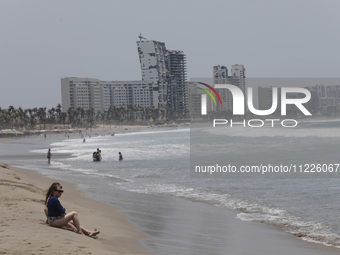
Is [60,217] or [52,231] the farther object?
[60,217]

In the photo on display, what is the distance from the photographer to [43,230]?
771 cm

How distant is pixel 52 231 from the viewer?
25.1 ft

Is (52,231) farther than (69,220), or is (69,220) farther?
(69,220)

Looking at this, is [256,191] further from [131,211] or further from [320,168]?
[320,168]

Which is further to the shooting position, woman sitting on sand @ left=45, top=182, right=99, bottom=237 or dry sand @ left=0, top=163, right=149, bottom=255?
woman sitting on sand @ left=45, top=182, right=99, bottom=237

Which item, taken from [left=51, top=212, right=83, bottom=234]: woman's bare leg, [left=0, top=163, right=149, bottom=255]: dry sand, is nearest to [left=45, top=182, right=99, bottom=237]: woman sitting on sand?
[left=51, top=212, right=83, bottom=234]: woman's bare leg

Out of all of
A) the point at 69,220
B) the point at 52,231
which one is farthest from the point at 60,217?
the point at 52,231

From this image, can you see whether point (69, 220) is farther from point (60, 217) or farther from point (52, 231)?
point (52, 231)

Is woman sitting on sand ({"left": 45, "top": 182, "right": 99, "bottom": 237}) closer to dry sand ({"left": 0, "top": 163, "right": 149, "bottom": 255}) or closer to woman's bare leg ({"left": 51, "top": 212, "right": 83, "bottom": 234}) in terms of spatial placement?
woman's bare leg ({"left": 51, "top": 212, "right": 83, "bottom": 234})

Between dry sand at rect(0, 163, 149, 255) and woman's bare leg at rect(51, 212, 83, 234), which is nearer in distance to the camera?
dry sand at rect(0, 163, 149, 255)

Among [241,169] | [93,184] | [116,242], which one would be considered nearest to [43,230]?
[116,242]

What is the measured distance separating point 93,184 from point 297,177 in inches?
308

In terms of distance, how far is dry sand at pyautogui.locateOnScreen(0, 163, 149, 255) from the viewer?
664 cm

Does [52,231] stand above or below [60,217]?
below
